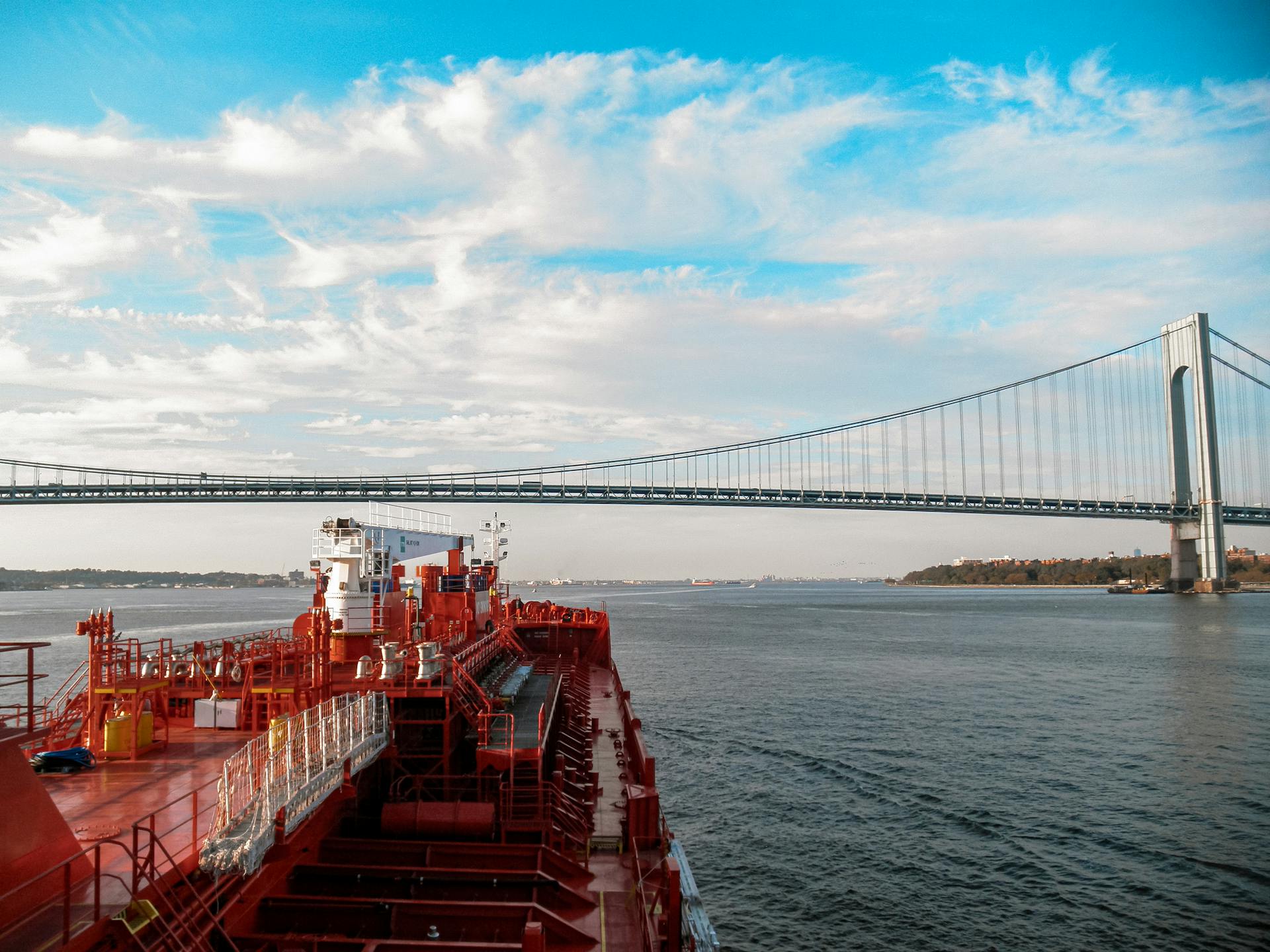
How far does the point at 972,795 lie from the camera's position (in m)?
23.6

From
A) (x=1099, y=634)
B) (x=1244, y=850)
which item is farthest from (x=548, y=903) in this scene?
(x=1099, y=634)

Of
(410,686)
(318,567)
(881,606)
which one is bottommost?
(881,606)

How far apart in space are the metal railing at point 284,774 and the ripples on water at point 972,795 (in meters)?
8.28

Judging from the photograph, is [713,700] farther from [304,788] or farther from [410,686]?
[304,788]

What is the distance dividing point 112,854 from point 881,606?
129886mm

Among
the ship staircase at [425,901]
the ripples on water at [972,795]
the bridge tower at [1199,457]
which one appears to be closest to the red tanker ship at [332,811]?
the ship staircase at [425,901]

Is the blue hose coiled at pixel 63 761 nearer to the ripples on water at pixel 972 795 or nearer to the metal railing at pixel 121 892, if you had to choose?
the metal railing at pixel 121 892

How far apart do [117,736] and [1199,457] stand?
12155 cm

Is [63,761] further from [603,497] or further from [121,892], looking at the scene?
[603,497]

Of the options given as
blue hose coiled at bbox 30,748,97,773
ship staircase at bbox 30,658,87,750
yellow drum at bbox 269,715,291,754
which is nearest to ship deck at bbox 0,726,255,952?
blue hose coiled at bbox 30,748,97,773

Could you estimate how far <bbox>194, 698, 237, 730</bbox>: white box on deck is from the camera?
1633cm

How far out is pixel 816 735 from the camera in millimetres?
31500

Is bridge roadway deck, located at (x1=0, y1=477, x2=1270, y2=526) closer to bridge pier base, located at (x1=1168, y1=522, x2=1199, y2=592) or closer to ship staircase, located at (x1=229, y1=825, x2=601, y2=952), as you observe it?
bridge pier base, located at (x1=1168, y1=522, x2=1199, y2=592)

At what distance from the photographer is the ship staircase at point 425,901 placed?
31.5 ft
